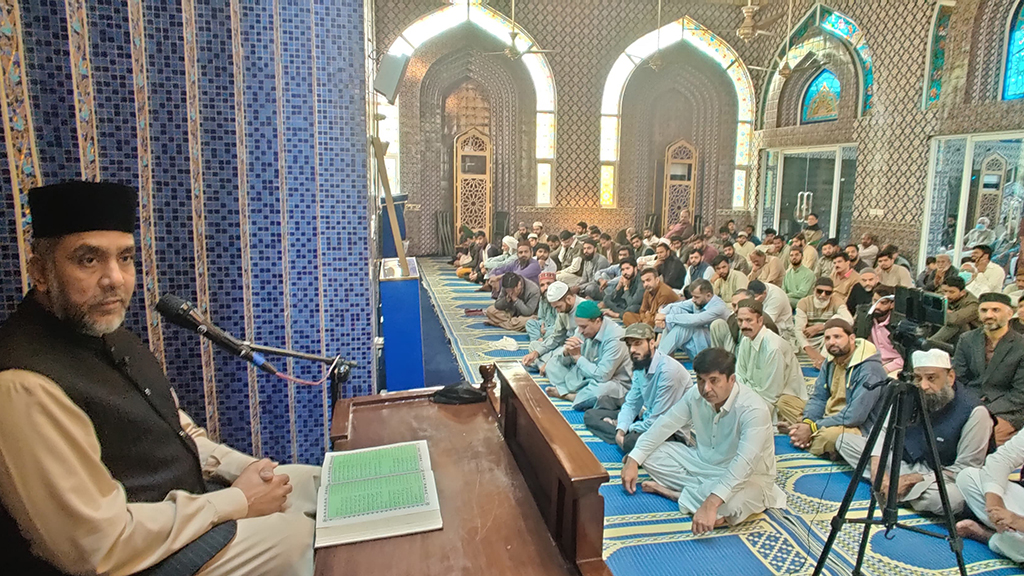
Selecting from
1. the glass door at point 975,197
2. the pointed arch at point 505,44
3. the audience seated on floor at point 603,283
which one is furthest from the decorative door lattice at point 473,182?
the glass door at point 975,197

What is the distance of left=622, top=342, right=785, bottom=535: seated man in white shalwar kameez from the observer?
2.49 m

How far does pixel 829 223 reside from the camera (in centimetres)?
936

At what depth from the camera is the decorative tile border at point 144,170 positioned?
2061 millimetres

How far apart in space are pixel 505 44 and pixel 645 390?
8.38m

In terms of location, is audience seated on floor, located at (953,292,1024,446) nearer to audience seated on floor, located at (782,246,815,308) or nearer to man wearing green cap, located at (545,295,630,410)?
man wearing green cap, located at (545,295,630,410)

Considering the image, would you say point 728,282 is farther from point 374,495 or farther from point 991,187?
point 374,495

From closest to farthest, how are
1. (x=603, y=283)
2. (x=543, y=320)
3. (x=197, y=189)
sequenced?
(x=197, y=189)
(x=543, y=320)
(x=603, y=283)

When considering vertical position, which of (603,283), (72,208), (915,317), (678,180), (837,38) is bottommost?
(603,283)

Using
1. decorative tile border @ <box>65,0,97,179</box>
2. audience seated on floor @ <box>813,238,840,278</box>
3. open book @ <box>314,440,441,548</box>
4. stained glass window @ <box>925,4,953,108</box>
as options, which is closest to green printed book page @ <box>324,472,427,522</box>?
open book @ <box>314,440,441,548</box>

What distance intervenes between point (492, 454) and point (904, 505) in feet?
7.00

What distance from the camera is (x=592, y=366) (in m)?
3.93

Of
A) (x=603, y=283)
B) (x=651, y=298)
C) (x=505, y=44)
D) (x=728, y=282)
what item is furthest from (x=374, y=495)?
(x=505, y=44)

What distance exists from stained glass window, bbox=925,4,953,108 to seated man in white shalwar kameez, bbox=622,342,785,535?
22.1 ft

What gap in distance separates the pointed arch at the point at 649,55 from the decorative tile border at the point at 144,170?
366 inches
